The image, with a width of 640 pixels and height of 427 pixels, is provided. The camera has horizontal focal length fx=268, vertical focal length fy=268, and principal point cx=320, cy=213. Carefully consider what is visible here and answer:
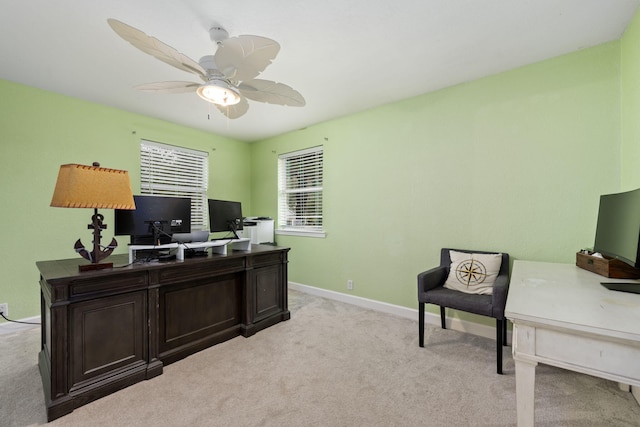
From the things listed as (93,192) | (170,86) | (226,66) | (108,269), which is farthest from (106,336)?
(226,66)

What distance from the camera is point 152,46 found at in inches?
60.1

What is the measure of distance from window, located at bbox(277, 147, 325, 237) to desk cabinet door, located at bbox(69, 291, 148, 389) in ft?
8.19

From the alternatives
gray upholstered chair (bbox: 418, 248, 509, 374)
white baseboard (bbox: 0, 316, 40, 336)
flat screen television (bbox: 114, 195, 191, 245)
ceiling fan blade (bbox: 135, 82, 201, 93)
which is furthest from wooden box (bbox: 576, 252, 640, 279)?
white baseboard (bbox: 0, 316, 40, 336)

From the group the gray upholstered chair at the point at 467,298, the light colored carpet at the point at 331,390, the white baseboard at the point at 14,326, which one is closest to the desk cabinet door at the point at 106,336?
the light colored carpet at the point at 331,390

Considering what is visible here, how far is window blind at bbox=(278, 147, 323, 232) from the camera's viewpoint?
4.09m

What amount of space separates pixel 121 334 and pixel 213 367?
70 cm

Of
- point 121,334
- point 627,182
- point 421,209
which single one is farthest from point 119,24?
point 627,182

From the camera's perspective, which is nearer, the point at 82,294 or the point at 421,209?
the point at 82,294

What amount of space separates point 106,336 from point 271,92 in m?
2.06

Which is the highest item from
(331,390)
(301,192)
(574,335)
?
(301,192)

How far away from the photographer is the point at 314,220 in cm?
416

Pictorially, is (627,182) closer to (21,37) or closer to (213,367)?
(213,367)

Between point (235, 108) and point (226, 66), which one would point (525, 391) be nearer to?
point (226, 66)

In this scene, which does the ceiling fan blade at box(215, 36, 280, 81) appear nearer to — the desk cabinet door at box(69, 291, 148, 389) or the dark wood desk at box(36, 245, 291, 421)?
the dark wood desk at box(36, 245, 291, 421)
